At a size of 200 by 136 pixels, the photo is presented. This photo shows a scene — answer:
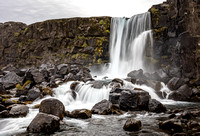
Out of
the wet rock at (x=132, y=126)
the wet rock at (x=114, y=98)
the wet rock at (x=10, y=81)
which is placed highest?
Result: the wet rock at (x=10, y=81)

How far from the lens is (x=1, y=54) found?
58812 millimetres

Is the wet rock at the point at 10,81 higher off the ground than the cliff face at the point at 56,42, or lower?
lower

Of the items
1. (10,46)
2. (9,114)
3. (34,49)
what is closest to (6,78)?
(9,114)

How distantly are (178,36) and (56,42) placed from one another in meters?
31.7

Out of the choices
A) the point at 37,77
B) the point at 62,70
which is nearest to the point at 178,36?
the point at 62,70

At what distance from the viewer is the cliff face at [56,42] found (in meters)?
42.5

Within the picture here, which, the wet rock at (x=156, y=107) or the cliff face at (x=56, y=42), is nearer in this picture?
the wet rock at (x=156, y=107)

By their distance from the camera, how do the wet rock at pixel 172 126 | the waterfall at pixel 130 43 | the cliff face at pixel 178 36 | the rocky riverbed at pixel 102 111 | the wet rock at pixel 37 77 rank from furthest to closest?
the waterfall at pixel 130 43, the wet rock at pixel 37 77, the cliff face at pixel 178 36, the rocky riverbed at pixel 102 111, the wet rock at pixel 172 126

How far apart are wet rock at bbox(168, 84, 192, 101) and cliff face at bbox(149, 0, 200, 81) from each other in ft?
11.0

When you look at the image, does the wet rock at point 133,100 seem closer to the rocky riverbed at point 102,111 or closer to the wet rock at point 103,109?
the rocky riverbed at point 102,111

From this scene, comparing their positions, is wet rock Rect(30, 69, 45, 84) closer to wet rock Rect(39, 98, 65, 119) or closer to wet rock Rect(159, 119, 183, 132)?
wet rock Rect(39, 98, 65, 119)

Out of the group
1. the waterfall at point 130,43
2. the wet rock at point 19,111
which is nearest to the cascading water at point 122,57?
the waterfall at point 130,43

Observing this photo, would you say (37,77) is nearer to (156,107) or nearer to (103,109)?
(103,109)

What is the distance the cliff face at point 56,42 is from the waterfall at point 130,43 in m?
3.28
